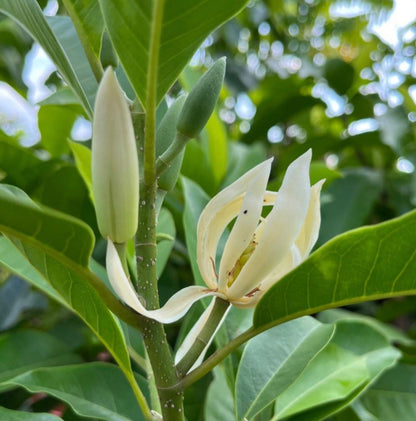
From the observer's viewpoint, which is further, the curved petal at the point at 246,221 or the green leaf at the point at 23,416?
the green leaf at the point at 23,416

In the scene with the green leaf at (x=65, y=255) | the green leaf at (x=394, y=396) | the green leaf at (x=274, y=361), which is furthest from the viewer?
the green leaf at (x=394, y=396)

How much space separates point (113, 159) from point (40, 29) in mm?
171

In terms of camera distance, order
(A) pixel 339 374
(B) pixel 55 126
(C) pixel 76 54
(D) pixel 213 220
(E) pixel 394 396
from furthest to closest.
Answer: (B) pixel 55 126 → (E) pixel 394 396 → (A) pixel 339 374 → (C) pixel 76 54 → (D) pixel 213 220

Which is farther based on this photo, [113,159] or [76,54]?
[76,54]

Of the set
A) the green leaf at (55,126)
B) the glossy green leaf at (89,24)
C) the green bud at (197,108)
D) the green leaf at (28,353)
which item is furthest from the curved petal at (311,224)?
the green leaf at (55,126)

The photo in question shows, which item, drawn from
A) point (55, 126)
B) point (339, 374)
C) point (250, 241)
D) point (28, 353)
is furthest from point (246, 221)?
point (55, 126)

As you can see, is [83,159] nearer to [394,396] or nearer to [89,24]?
[89,24]

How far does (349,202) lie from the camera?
129 centimetres

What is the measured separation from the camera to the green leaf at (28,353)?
2.56 ft

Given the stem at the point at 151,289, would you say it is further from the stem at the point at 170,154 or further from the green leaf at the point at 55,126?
the green leaf at the point at 55,126

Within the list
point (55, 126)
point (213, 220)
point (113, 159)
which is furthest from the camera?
point (55, 126)

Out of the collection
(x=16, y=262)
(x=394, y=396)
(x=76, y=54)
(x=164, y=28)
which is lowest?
(x=394, y=396)

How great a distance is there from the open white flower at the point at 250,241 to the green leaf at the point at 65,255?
0.02 meters

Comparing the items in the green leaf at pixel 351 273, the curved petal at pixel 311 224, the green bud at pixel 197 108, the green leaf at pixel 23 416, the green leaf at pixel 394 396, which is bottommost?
the green leaf at pixel 394 396
